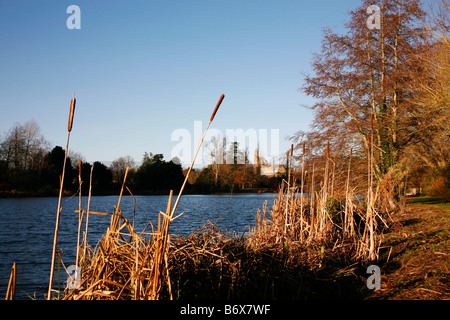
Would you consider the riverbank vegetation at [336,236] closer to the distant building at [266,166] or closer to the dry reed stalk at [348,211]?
the dry reed stalk at [348,211]

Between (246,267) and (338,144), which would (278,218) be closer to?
(246,267)

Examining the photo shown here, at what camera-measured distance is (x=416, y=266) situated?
4895mm

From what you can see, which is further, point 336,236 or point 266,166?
point 266,166

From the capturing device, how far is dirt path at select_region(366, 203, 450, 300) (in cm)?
395

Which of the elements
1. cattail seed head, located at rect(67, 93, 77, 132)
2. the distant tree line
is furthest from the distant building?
cattail seed head, located at rect(67, 93, 77, 132)

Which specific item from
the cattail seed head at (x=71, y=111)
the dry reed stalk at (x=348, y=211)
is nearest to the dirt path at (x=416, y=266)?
the dry reed stalk at (x=348, y=211)

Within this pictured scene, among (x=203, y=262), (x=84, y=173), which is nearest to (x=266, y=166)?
(x=84, y=173)

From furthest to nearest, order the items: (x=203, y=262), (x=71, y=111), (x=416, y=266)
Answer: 1. (x=416, y=266)
2. (x=203, y=262)
3. (x=71, y=111)

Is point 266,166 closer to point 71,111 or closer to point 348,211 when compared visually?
point 348,211

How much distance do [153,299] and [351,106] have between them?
15.3m

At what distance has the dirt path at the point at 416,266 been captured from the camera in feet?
12.9

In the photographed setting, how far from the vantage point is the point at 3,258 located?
31.9 feet

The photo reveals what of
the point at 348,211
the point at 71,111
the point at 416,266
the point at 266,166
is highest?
the point at 266,166
